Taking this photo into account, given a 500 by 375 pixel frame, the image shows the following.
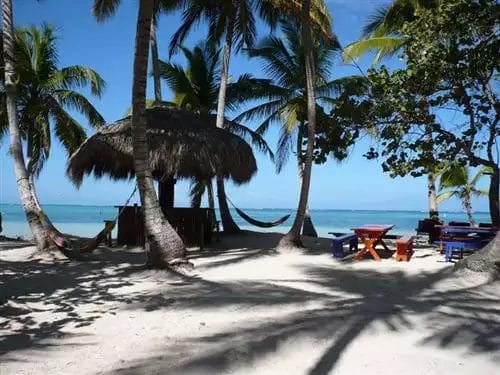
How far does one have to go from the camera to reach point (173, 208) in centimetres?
1149

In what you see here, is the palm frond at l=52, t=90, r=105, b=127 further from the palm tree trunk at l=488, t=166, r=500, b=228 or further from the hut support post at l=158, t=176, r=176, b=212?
the palm tree trunk at l=488, t=166, r=500, b=228

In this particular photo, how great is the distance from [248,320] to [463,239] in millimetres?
5920

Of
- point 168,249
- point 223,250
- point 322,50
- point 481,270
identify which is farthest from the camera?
point 322,50

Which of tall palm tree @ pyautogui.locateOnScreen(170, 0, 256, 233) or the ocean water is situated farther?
the ocean water

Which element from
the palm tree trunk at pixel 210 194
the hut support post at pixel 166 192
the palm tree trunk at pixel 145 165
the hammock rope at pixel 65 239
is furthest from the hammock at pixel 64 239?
the palm tree trunk at pixel 210 194

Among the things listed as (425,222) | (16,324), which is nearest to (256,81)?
(425,222)

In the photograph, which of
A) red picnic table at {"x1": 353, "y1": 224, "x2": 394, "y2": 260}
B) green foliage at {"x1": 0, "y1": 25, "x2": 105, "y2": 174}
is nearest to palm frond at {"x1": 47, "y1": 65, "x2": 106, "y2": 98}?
green foliage at {"x1": 0, "y1": 25, "x2": 105, "y2": 174}

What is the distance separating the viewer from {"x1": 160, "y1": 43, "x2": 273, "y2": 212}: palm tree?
17172 mm

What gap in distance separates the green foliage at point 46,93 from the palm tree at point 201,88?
2562mm

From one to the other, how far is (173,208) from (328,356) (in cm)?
800

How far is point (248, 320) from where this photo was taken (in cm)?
501

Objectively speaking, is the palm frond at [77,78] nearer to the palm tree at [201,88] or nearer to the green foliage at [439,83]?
the palm tree at [201,88]

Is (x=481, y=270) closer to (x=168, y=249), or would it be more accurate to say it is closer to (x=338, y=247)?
(x=338, y=247)

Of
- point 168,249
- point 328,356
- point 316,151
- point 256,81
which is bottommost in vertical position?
point 328,356
